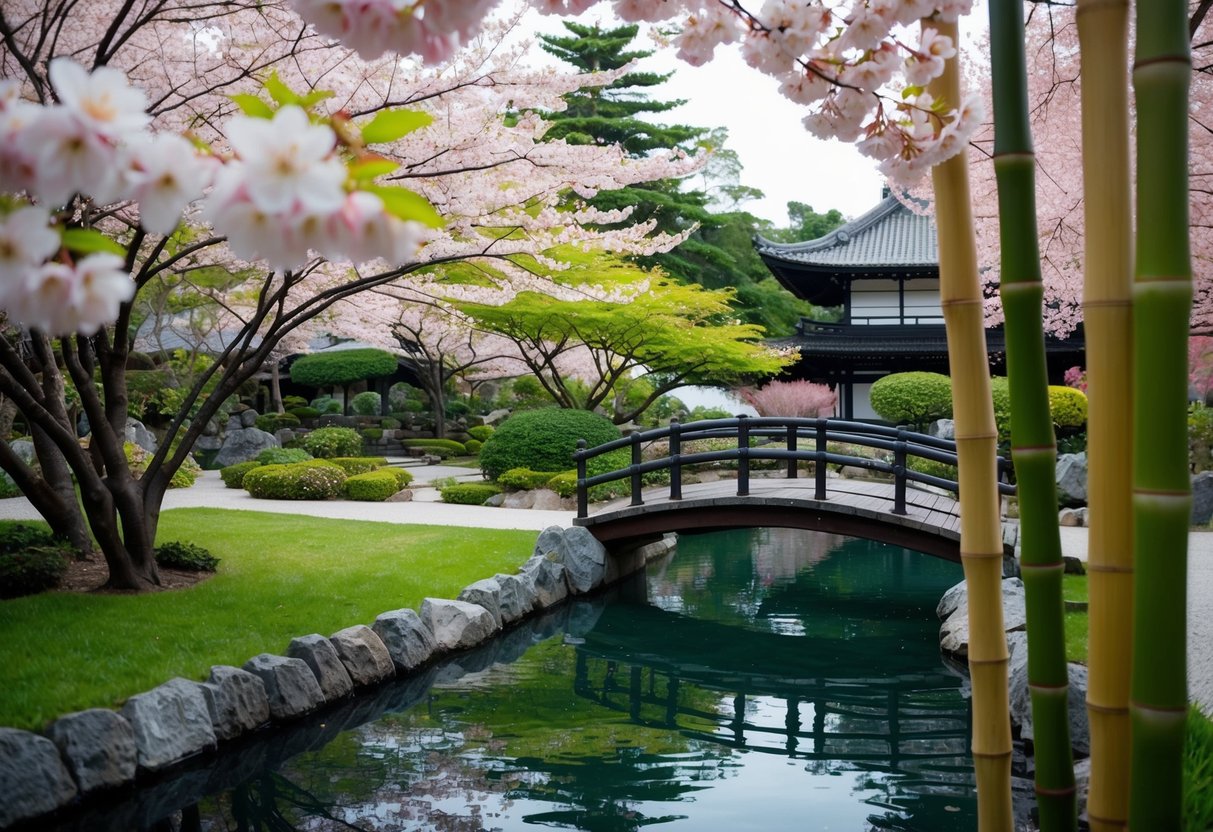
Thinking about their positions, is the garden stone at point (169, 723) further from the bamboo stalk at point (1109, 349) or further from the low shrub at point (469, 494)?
the low shrub at point (469, 494)

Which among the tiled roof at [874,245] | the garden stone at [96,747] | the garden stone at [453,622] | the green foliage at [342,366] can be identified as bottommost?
the garden stone at [96,747]

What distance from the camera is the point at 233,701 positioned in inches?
198

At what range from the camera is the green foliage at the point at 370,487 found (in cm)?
1364

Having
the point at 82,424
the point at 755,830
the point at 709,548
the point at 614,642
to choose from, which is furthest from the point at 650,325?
the point at 82,424

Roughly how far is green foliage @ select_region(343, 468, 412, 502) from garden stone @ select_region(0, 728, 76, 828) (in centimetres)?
960

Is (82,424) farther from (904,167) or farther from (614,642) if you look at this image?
(904,167)

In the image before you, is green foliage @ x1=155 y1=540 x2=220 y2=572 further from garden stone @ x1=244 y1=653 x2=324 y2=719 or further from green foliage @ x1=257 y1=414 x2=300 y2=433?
green foliage @ x1=257 y1=414 x2=300 y2=433

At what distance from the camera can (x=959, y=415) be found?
1717 mm

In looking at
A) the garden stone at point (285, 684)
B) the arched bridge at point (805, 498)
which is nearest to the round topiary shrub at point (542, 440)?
the arched bridge at point (805, 498)

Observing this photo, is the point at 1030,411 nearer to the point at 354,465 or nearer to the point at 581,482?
the point at 581,482

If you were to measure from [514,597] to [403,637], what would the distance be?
1.62 metres

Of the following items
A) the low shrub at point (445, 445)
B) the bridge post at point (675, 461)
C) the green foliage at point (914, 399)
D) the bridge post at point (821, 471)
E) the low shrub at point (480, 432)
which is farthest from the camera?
the low shrub at point (480, 432)

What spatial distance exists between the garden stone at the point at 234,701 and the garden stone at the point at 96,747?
0.51 metres

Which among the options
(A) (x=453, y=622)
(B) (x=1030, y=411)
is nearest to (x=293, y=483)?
(A) (x=453, y=622)
